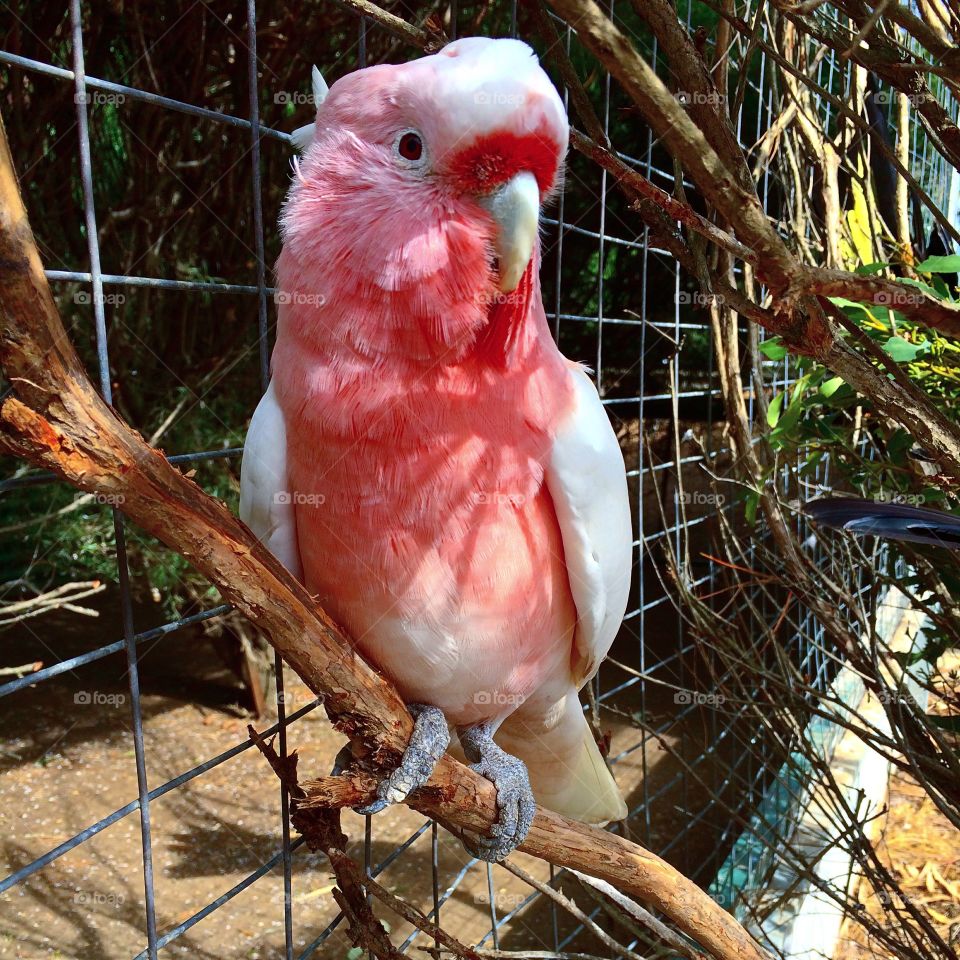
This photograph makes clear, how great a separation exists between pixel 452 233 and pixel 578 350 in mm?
2568

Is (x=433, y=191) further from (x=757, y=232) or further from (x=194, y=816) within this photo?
(x=194, y=816)

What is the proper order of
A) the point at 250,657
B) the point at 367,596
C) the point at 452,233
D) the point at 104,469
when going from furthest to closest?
the point at 250,657
the point at 367,596
the point at 452,233
the point at 104,469

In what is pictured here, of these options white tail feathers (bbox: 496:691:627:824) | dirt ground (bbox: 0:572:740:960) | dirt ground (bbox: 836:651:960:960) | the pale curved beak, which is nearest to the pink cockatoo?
the pale curved beak

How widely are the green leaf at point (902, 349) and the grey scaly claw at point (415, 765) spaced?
82 centimetres

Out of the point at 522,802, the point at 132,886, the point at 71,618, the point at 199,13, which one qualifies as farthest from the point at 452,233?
the point at 71,618

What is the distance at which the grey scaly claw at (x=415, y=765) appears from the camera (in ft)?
2.80

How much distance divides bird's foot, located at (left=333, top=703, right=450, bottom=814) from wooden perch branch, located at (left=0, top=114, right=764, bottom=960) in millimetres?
14

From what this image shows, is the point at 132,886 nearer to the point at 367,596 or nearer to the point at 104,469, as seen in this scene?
the point at 367,596

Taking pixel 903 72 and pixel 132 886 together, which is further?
pixel 132 886

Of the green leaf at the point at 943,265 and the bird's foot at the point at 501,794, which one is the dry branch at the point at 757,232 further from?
the bird's foot at the point at 501,794

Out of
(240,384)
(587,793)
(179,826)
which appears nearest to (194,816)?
(179,826)

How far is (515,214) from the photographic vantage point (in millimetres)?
770

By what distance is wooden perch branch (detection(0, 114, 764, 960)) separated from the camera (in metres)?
0.59

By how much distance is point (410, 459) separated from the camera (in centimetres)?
85
